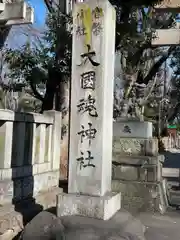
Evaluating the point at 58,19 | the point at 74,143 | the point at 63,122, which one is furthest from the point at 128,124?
the point at 58,19

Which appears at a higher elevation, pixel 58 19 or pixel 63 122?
pixel 58 19

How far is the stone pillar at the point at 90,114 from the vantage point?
15.3ft

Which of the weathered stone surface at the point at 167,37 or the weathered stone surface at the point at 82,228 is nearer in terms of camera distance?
the weathered stone surface at the point at 82,228

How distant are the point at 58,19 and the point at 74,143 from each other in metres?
5.27

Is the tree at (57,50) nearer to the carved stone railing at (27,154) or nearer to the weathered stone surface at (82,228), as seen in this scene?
the carved stone railing at (27,154)

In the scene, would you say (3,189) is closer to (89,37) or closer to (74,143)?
(74,143)

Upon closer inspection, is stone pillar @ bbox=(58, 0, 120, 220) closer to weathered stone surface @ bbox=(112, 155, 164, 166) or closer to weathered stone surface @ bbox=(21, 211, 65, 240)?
weathered stone surface @ bbox=(21, 211, 65, 240)

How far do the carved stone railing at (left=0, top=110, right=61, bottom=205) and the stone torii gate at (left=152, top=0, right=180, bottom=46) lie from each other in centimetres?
350

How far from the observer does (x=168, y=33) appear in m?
8.49

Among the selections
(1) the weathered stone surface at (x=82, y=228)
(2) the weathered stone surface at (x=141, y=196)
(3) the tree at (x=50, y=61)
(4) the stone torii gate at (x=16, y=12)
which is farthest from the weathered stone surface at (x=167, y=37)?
(1) the weathered stone surface at (x=82, y=228)

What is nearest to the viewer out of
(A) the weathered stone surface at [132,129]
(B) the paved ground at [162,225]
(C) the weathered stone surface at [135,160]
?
(B) the paved ground at [162,225]

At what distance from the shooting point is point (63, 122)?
930cm

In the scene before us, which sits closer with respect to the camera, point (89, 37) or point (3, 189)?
point (89, 37)

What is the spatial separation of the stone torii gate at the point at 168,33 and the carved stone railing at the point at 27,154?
138 inches
